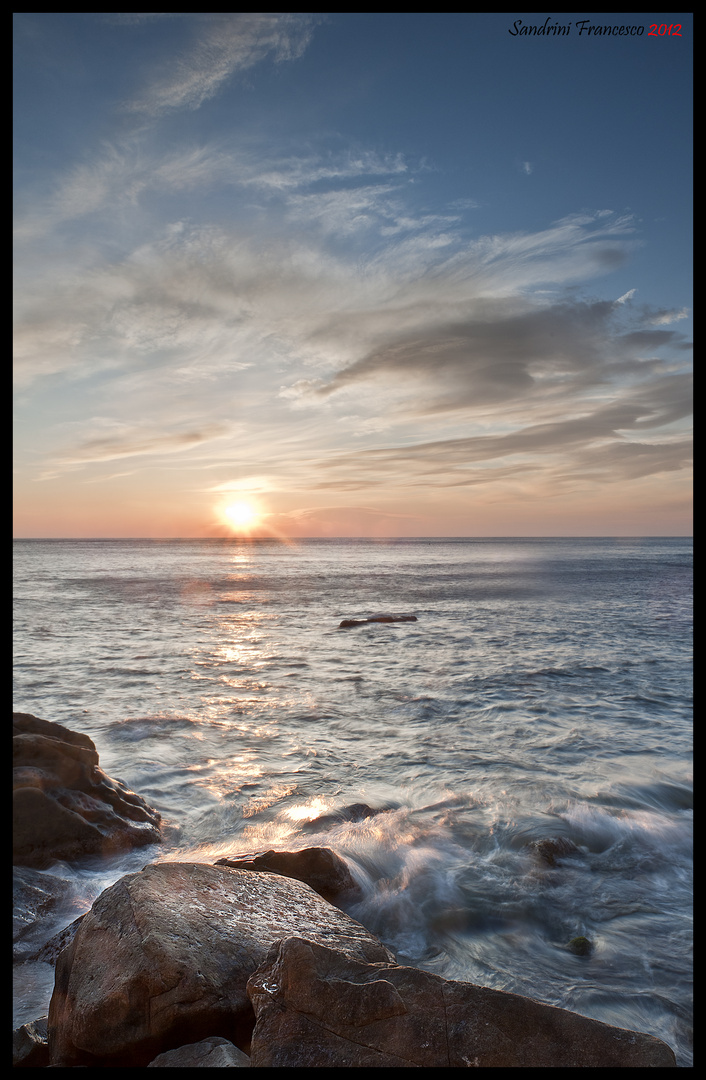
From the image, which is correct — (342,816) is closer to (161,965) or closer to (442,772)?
(442,772)

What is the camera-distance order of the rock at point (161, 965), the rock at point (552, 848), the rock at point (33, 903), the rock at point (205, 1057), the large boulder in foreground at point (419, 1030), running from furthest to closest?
1. the rock at point (552, 848)
2. the rock at point (33, 903)
3. the rock at point (161, 965)
4. the rock at point (205, 1057)
5. the large boulder in foreground at point (419, 1030)

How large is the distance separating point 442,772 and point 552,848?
2.35 m

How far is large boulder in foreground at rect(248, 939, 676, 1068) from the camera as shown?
2.56 metres

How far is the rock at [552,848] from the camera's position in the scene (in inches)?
257

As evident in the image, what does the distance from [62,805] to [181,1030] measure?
368 cm

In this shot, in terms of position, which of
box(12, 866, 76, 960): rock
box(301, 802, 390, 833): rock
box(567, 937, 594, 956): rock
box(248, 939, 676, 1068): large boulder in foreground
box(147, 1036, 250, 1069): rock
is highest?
box(248, 939, 676, 1068): large boulder in foreground

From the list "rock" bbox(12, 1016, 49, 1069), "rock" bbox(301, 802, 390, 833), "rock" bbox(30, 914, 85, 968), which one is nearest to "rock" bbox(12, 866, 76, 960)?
"rock" bbox(30, 914, 85, 968)

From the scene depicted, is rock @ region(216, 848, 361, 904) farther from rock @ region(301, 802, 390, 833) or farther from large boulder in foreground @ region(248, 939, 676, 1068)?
large boulder in foreground @ region(248, 939, 676, 1068)

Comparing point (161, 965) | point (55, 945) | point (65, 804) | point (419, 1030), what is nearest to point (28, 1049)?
point (161, 965)

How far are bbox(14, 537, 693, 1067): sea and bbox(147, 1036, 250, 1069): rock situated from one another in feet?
5.07

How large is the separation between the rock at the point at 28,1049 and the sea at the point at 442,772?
578 mm

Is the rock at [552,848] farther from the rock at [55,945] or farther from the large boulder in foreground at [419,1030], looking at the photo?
the rock at [55,945]

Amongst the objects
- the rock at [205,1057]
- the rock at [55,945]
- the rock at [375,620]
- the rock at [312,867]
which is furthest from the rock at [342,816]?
the rock at [375,620]
